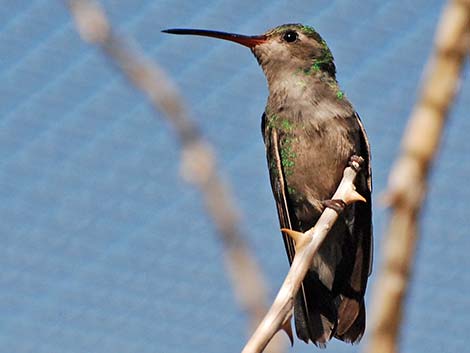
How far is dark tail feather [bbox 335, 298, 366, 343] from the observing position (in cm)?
214

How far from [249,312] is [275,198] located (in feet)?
4.87

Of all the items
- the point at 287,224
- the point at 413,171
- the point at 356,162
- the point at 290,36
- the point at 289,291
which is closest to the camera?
the point at 413,171

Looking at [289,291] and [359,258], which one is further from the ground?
[359,258]

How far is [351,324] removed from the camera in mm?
2145

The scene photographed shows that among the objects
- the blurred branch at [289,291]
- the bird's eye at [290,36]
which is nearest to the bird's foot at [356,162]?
the bird's eye at [290,36]

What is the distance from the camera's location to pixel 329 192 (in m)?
2.51

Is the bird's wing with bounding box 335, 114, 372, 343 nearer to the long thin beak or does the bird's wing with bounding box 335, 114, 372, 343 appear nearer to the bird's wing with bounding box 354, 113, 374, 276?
the bird's wing with bounding box 354, 113, 374, 276

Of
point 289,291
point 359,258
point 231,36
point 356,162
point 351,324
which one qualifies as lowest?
point 289,291

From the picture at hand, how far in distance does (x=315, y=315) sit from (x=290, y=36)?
1.12m

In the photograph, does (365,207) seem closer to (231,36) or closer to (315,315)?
(315,315)

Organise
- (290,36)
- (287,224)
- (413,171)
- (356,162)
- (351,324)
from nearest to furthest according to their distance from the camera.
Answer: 1. (413,171)
2. (351,324)
3. (356,162)
4. (287,224)
5. (290,36)

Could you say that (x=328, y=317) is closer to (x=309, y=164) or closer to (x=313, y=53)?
(x=309, y=164)

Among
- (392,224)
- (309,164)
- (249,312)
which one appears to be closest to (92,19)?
(249,312)

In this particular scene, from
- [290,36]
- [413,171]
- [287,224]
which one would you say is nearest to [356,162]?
[287,224]
